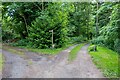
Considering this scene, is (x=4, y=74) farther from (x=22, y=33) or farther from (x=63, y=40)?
(x=22, y=33)

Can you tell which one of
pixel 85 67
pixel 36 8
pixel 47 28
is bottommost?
pixel 85 67

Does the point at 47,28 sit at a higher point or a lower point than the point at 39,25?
lower

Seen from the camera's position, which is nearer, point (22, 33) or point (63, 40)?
point (63, 40)

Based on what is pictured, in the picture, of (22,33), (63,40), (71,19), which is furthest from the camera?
(71,19)

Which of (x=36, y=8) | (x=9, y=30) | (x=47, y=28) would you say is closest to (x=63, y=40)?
(x=47, y=28)

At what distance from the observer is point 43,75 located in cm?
846

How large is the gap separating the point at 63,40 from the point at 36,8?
15.4 ft

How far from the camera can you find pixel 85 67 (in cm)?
1014

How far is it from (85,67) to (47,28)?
8.63 meters

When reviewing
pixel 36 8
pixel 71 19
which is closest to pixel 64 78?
pixel 36 8

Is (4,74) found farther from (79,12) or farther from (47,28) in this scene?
(79,12)

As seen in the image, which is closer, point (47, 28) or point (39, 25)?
point (47, 28)

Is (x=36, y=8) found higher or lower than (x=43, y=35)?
higher

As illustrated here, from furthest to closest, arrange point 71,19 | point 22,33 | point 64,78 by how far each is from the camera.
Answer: point 71,19, point 22,33, point 64,78
